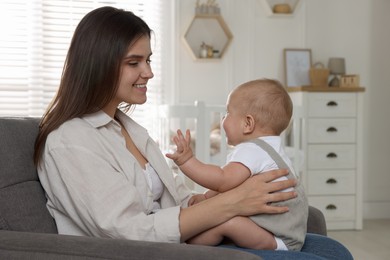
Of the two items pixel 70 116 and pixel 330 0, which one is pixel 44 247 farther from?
pixel 330 0

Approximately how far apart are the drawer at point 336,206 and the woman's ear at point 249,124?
3099 mm

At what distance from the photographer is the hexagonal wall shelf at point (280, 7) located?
5.17 meters

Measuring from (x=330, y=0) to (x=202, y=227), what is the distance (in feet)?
13.6

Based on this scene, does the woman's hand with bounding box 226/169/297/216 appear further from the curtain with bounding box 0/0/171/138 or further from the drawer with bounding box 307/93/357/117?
the curtain with bounding box 0/0/171/138

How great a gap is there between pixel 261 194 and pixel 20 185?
24.4 inches

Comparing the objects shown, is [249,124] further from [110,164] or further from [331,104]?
[331,104]

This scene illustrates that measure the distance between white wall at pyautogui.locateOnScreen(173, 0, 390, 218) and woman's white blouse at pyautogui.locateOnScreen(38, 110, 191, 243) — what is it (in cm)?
344

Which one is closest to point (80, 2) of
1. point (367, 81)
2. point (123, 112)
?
point (367, 81)

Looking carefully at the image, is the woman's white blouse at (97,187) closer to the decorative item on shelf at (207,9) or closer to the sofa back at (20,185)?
the sofa back at (20,185)

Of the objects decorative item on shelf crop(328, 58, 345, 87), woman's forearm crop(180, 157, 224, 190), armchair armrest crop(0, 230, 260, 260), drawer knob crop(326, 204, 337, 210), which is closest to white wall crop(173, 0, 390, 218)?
decorative item on shelf crop(328, 58, 345, 87)

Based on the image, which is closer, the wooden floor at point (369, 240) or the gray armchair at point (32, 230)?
the gray armchair at point (32, 230)

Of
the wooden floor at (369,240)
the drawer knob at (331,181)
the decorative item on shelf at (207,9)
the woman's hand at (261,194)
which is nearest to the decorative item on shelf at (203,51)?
the decorative item on shelf at (207,9)

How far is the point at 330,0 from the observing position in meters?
5.35

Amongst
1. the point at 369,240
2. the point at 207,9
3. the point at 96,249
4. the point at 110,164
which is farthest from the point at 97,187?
the point at 207,9
